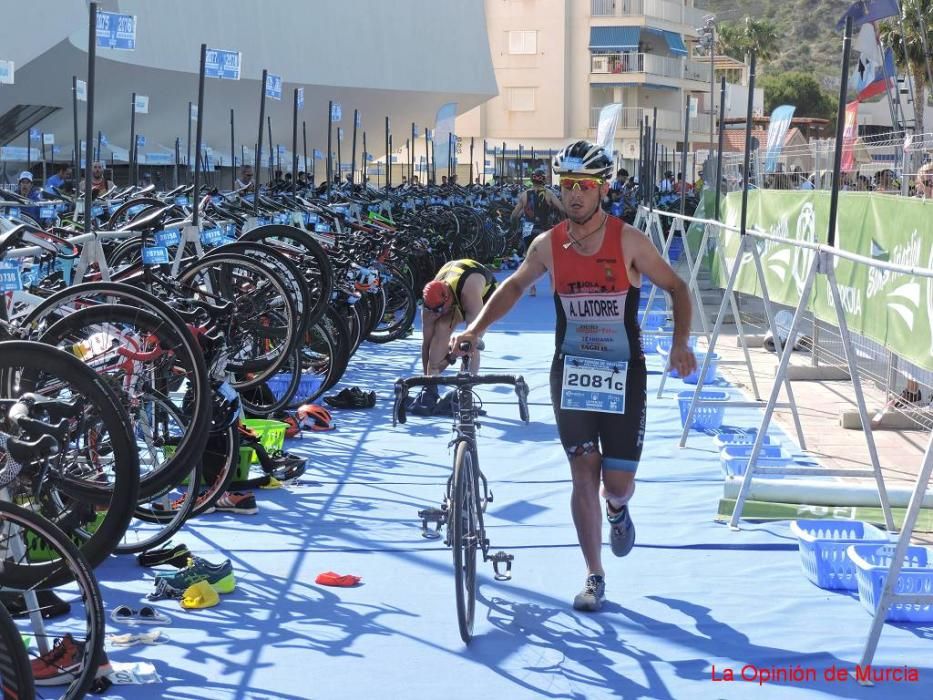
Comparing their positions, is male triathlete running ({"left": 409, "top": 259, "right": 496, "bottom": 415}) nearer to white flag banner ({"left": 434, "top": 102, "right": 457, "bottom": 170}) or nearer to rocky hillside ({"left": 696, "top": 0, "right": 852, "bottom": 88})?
white flag banner ({"left": 434, "top": 102, "right": 457, "bottom": 170})

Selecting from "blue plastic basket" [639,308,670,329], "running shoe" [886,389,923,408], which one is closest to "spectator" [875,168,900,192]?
"blue plastic basket" [639,308,670,329]

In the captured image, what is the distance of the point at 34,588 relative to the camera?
3945 mm

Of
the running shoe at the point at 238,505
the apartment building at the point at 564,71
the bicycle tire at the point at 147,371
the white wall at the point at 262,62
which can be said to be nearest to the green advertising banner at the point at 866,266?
the running shoe at the point at 238,505

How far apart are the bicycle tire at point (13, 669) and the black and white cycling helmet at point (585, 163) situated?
2809 mm

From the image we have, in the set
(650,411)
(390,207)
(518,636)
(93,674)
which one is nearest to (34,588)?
(93,674)

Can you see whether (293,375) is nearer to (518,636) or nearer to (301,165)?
(518,636)

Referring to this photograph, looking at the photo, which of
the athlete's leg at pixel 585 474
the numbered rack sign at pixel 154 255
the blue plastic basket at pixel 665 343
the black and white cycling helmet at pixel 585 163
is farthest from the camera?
the blue plastic basket at pixel 665 343

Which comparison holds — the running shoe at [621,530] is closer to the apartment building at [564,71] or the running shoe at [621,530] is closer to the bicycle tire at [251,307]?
the bicycle tire at [251,307]

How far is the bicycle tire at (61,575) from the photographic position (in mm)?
3648

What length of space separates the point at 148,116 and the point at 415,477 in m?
26.6

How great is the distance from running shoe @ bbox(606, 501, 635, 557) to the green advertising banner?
75.4 inches

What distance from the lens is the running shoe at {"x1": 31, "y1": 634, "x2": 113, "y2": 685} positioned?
4.07 meters

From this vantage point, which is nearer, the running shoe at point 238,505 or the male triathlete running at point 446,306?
the running shoe at point 238,505

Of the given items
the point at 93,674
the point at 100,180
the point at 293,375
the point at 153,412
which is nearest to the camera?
the point at 93,674
